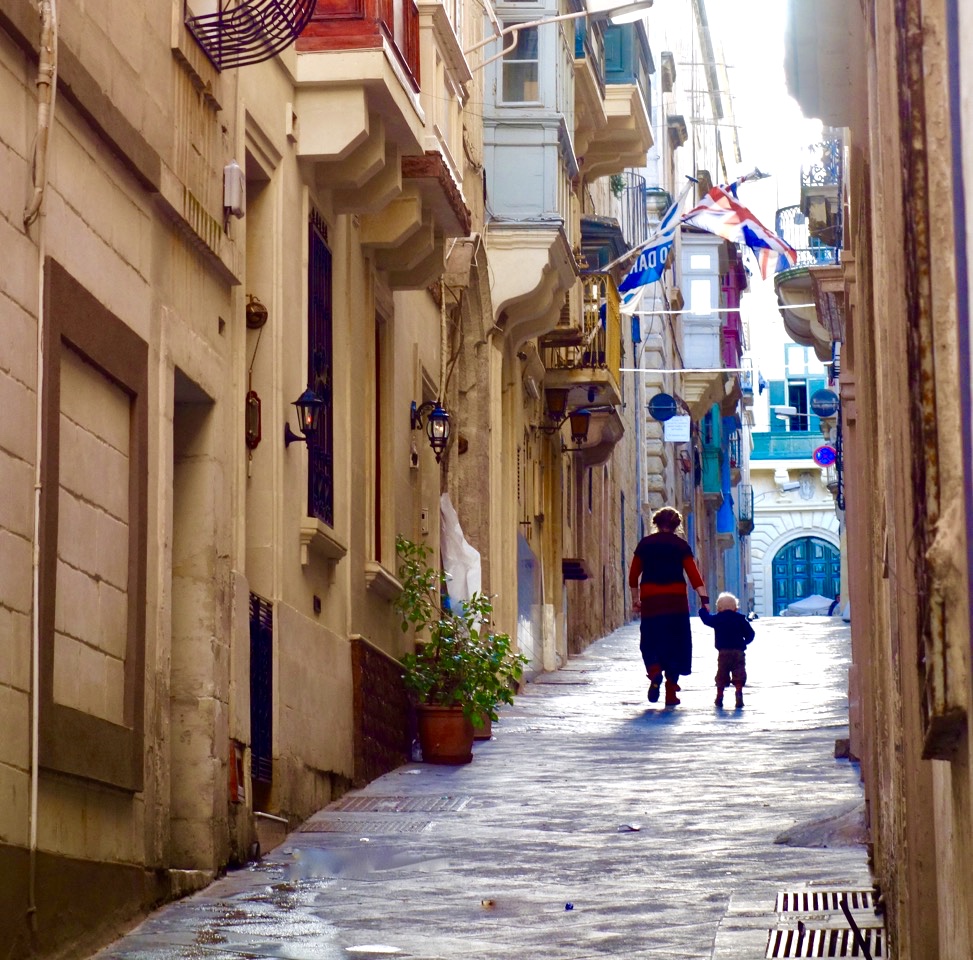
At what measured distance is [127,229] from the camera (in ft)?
29.7

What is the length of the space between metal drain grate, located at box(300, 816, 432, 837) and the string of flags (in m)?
17.2

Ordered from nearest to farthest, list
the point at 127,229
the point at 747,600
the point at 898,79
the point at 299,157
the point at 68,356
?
the point at 898,79 → the point at 68,356 → the point at 127,229 → the point at 299,157 → the point at 747,600

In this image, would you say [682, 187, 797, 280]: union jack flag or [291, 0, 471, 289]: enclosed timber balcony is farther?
[682, 187, 797, 280]: union jack flag

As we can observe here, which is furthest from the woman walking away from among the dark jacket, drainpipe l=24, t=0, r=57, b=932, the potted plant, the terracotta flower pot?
drainpipe l=24, t=0, r=57, b=932

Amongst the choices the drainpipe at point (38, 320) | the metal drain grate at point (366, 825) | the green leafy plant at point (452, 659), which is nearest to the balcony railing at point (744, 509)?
the green leafy plant at point (452, 659)

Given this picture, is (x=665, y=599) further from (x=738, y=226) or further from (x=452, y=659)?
(x=738, y=226)

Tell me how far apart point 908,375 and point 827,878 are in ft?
21.3

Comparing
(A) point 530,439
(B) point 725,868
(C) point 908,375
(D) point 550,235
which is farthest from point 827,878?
(A) point 530,439

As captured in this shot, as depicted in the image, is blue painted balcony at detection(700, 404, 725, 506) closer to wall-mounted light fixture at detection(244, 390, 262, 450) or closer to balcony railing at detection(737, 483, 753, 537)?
balcony railing at detection(737, 483, 753, 537)

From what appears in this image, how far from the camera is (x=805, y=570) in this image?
2926 inches

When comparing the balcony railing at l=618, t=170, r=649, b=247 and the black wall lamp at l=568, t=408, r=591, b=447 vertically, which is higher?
the balcony railing at l=618, t=170, r=649, b=247

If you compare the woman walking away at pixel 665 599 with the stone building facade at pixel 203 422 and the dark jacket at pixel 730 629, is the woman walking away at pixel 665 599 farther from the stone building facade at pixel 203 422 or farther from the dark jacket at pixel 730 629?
the stone building facade at pixel 203 422

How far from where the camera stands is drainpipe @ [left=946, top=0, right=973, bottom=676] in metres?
3.13

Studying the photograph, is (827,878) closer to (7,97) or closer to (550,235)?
(7,97)
